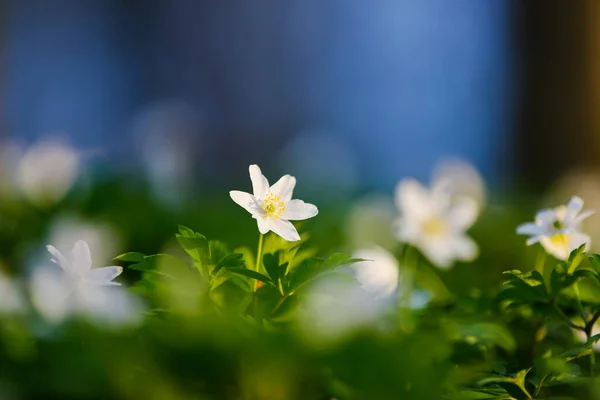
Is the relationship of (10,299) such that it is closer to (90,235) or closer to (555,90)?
(90,235)

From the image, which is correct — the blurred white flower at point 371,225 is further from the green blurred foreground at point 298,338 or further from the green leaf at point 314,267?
the green leaf at point 314,267

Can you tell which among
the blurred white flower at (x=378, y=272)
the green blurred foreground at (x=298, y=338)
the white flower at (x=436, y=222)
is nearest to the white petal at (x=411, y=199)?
the white flower at (x=436, y=222)

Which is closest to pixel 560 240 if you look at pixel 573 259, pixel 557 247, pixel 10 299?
pixel 557 247

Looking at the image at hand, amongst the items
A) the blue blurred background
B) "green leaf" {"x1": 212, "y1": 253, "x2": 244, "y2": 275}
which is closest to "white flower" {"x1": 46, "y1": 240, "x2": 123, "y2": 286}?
"green leaf" {"x1": 212, "y1": 253, "x2": 244, "y2": 275}

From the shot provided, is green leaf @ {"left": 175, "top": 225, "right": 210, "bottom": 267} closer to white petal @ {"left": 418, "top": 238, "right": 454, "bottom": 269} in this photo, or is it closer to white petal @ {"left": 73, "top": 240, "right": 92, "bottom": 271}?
white petal @ {"left": 73, "top": 240, "right": 92, "bottom": 271}

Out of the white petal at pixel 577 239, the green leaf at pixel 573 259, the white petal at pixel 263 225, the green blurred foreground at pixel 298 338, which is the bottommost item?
the green blurred foreground at pixel 298 338

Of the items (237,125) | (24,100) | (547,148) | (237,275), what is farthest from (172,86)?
(237,275)
